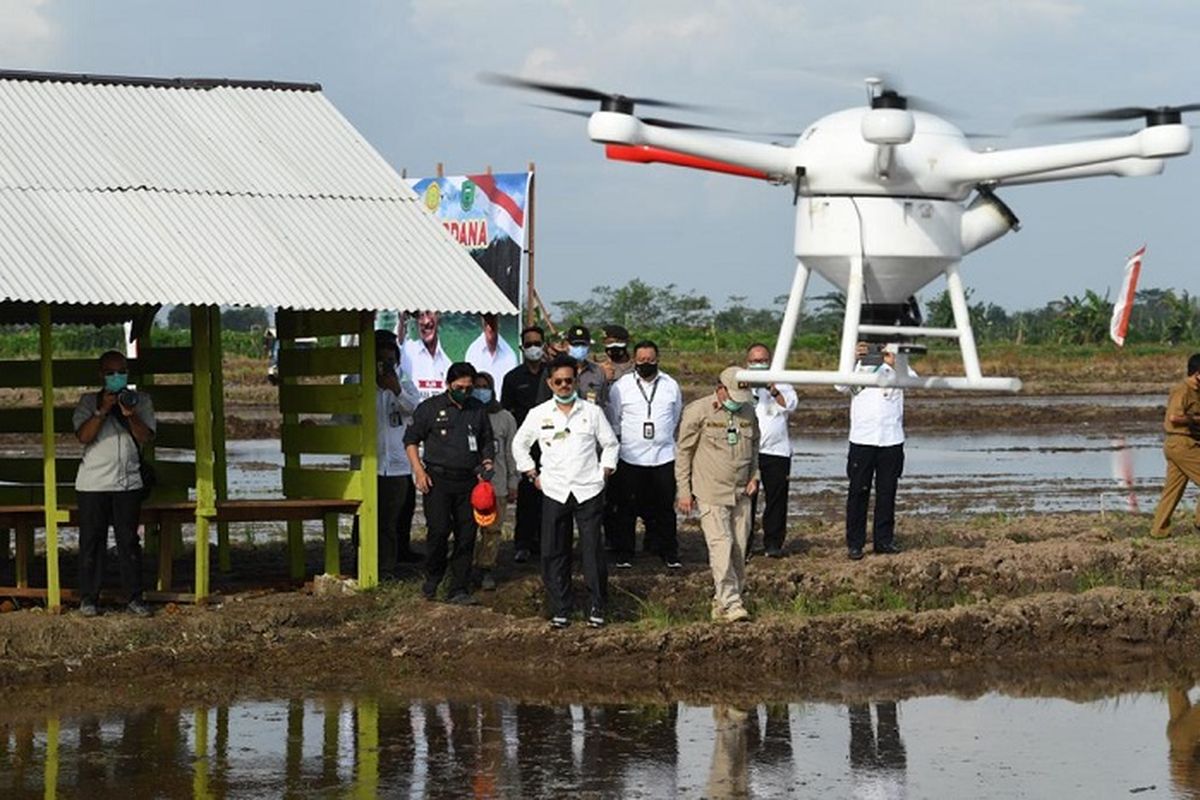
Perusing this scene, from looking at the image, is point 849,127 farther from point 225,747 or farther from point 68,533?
point 68,533

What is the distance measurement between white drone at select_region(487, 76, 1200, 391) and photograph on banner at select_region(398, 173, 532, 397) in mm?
5733

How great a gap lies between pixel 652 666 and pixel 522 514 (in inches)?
144

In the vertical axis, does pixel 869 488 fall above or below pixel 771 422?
below

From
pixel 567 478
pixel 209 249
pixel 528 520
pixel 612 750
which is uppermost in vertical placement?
pixel 209 249

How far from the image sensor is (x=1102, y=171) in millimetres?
12273

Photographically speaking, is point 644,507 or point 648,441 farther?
point 644,507

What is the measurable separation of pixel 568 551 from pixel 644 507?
2.35 meters

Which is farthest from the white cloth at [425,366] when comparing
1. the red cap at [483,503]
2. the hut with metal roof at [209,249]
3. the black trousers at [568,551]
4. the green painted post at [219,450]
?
the black trousers at [568,551]

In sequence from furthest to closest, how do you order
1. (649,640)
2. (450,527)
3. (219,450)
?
(219,450)
(450,527)
(649,640)

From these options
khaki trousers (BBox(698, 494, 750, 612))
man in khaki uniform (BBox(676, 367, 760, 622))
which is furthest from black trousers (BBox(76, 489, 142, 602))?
khaki trousers (BBox(698, 494, 750, 612))

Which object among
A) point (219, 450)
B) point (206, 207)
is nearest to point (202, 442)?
point (206, 207)

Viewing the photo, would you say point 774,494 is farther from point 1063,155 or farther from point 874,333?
point 1063,155

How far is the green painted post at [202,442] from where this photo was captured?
14.0m

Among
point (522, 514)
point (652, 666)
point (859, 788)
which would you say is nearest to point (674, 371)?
point (522, 514)
